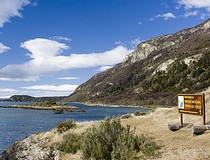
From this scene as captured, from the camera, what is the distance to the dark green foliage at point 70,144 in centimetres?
2064

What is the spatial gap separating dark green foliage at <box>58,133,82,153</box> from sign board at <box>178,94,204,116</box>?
288 inches

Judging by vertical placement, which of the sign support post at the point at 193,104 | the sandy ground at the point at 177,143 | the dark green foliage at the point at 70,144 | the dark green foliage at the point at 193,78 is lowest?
the dark green foliage at the point at 70,144

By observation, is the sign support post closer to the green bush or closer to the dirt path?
the dirt path

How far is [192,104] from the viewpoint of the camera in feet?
69.2

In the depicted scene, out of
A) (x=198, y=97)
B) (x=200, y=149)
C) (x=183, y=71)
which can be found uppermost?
(x=183, y=71)

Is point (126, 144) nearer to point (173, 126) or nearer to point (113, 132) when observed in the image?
point (113, 132)

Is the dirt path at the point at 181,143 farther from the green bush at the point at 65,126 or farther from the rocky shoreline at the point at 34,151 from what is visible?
the green bush at the point at 65,126

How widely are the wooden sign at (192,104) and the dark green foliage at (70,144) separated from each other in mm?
7332

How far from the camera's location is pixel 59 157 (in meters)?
20.4

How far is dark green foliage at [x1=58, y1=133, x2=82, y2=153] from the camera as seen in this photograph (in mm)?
20641

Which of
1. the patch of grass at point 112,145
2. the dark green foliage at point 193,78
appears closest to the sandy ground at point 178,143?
the patch of grass at point 112,145

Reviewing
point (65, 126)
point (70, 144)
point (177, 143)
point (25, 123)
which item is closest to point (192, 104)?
point (177, 143)

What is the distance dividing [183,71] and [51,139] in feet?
597

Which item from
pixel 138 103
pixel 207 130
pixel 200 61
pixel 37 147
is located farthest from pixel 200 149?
pixel 200 61
